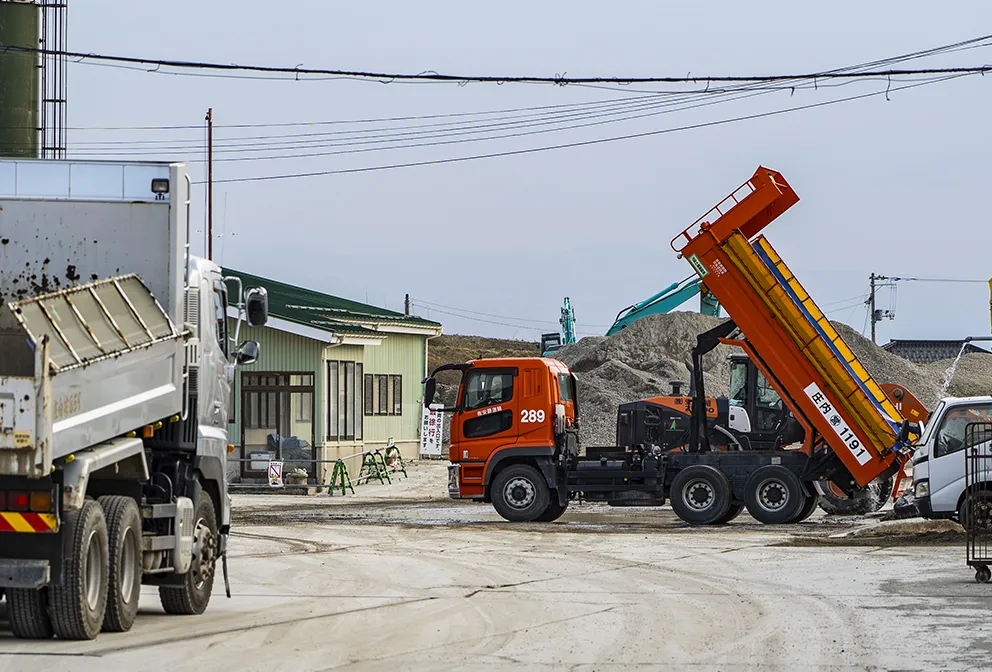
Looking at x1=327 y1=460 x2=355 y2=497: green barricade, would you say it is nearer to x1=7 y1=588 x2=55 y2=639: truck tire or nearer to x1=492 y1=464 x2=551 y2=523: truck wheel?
x1=492 y1=464 x2=551 y2=523: truck wheel

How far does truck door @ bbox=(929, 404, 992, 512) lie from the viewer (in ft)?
68.1

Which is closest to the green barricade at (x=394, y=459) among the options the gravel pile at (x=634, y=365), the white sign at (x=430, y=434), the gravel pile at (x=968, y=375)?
the white sign at (x=430, y=434)

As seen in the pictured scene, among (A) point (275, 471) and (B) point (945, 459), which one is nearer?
(B) point (945, 459)

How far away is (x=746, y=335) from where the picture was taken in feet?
81.9

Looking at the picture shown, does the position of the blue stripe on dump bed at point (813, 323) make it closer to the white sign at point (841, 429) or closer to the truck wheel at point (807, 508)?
the white sign at point (841, 429)

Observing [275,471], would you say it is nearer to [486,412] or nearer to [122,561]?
[486,412]

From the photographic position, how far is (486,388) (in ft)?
86.4

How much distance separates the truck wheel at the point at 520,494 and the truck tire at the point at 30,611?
50.2 ft

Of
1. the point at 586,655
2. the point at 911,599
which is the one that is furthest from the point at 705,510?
the point at 586,655

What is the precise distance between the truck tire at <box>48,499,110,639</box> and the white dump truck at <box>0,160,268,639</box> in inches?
0.6

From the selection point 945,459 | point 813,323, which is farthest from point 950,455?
point 813,323

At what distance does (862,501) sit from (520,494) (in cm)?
619

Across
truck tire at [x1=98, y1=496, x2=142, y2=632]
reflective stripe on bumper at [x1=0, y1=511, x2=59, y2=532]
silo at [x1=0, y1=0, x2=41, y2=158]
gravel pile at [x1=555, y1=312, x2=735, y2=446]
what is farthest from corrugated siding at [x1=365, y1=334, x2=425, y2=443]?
reflective stripe on bumper at [x1=0, y1=511, x2=59, y2=532]

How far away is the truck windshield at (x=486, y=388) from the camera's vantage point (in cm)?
2619
